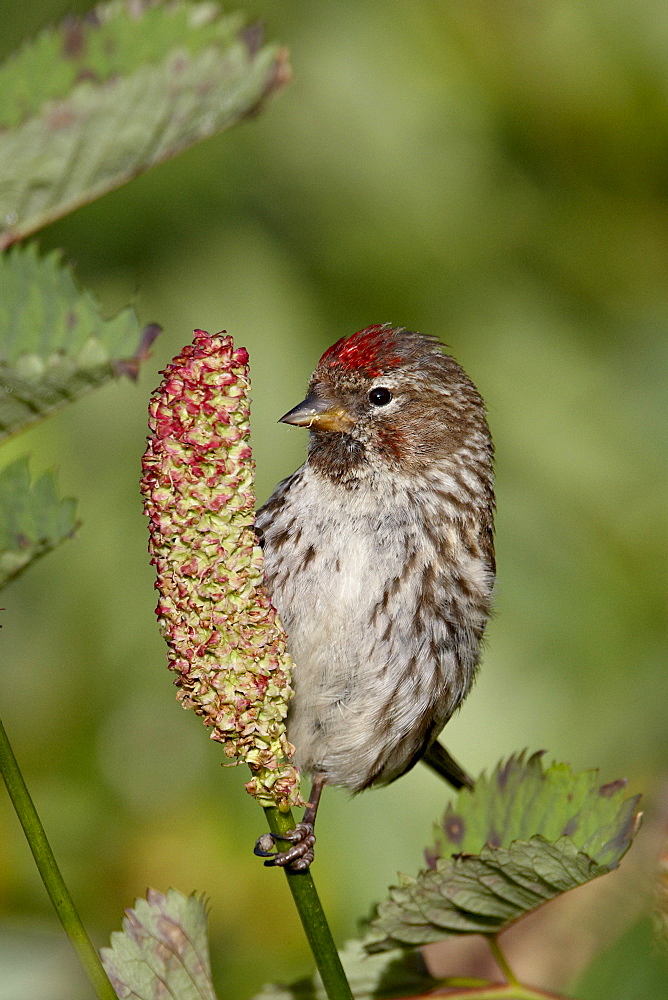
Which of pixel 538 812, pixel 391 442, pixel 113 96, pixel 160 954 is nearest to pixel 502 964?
pixel 538 812

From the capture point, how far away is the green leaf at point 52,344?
101 centimetres

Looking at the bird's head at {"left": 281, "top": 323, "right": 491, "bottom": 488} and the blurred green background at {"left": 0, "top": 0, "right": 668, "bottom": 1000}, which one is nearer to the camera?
the bird's head at {"left": 281, "top": 323, "right": 491, "bottom": 488}

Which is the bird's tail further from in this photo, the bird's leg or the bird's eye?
the bird's eye

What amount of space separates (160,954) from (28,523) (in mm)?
566

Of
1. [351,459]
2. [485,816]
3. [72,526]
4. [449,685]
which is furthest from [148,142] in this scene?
[449,685]

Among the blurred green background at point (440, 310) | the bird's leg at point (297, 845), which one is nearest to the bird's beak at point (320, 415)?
the bird's leg at point (297, 845)

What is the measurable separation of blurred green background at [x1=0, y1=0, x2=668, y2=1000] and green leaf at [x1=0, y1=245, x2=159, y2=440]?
2050 mm

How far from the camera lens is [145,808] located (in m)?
2.94

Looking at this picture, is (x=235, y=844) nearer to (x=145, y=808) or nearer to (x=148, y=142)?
(x=145, y=808)

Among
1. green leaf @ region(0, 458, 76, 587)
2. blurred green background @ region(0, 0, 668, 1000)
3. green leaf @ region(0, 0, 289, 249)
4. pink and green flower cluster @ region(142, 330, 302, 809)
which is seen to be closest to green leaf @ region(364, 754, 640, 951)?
pink and green flower cluster @ region(142, 330, 302, 809)

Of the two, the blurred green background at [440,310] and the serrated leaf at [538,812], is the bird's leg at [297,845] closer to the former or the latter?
the serrated leaf at [538,812]

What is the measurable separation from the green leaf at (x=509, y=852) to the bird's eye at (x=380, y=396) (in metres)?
1.02

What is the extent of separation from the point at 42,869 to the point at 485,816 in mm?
720

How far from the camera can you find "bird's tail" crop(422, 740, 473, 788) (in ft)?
9.03
